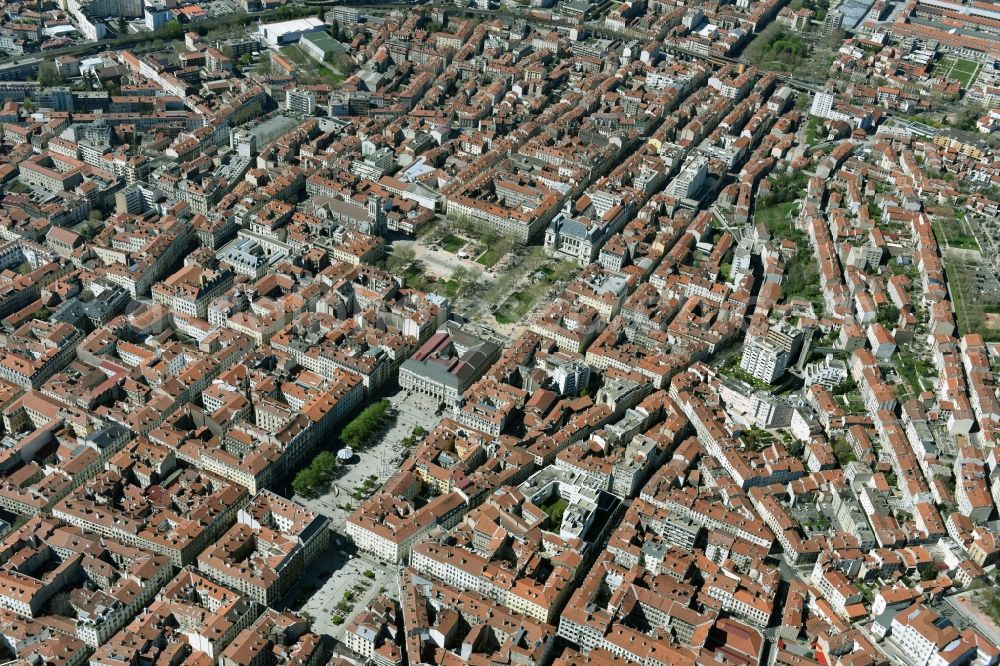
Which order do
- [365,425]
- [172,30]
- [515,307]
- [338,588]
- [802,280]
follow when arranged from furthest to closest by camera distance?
[172,30]
[802,280]
[515,307]
[365,425]
[338,588]

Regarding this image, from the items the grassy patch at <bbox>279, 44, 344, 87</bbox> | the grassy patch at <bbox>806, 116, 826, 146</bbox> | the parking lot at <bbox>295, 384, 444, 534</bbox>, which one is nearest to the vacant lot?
the grassy patch at <bbox>806, 116, 826, 146</bbox>

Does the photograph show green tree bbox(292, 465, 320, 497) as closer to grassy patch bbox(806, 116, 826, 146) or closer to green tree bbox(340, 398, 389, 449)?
green tree bbox(340, 398, 389, 449)

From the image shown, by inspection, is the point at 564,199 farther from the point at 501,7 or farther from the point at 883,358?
the point at 501,7

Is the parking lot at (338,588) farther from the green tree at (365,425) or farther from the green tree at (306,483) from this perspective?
the green tree at (365,425)

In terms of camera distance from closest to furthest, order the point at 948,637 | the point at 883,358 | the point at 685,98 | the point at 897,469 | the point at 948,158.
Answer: the point at 948,637, the point at 897,469, the point at 883,358, the point at 948,158, the point at 685,98

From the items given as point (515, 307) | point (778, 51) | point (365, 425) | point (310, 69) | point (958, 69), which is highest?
point (958, 69)

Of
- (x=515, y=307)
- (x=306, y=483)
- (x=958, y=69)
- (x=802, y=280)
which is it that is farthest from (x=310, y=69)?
(x=958, y=69)

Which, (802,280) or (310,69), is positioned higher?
(802,280)

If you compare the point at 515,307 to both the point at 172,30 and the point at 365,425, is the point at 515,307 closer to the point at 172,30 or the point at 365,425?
the point at 365,425

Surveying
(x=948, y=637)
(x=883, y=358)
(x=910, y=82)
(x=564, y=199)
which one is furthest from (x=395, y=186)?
(x=910, y=82)

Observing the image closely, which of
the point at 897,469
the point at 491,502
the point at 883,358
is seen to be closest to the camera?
the point at 491,502

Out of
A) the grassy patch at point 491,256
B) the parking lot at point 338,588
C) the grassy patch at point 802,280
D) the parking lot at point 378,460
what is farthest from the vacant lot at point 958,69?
the parking lot at point 338,588
